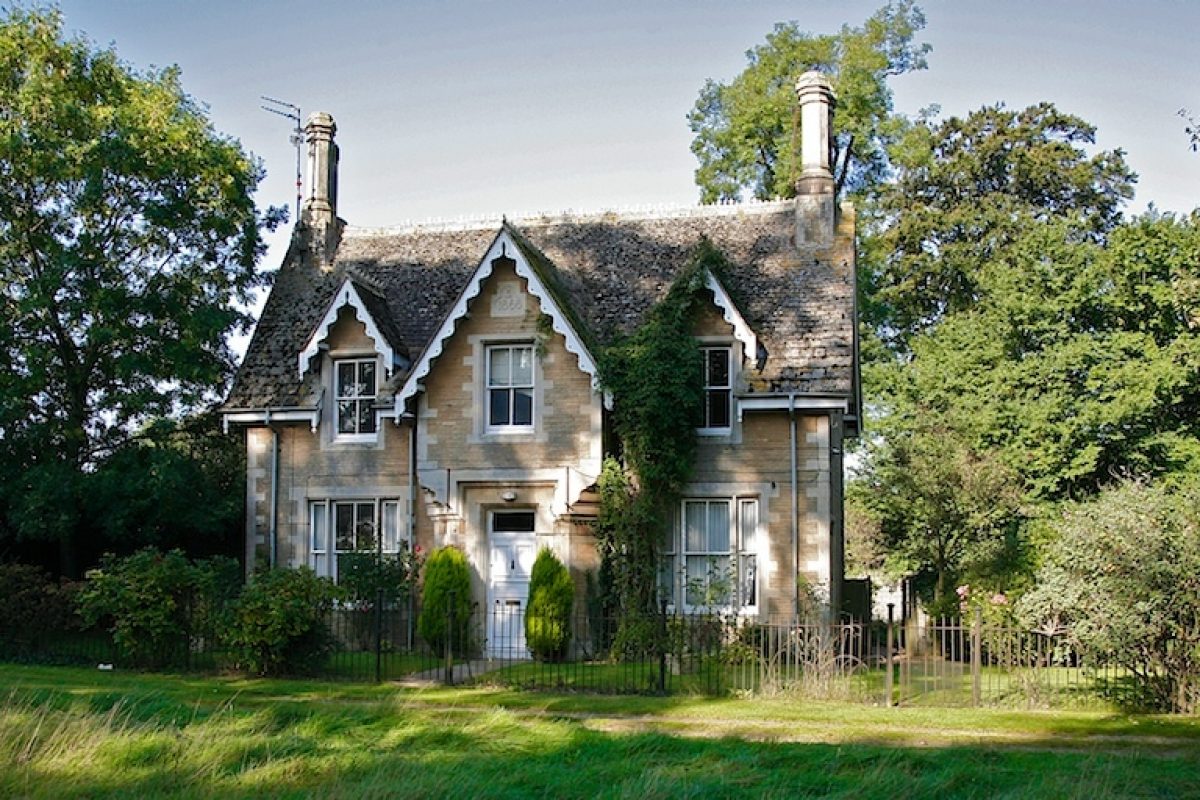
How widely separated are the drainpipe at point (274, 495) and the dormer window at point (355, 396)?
4.92 feet

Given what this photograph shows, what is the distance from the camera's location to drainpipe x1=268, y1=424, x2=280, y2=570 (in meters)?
28.1

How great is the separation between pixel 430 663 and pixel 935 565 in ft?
48.1

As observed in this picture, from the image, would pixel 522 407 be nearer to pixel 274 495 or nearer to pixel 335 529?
pixel 335 529

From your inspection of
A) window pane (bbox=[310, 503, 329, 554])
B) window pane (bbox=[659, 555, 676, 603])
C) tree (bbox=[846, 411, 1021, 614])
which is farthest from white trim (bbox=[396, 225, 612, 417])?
tree (bbox=[846, 411, 1021, 614])

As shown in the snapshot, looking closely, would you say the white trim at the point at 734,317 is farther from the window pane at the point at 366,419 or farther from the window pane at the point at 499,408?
the window pane at the point at 366,419

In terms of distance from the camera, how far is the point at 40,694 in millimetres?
17516

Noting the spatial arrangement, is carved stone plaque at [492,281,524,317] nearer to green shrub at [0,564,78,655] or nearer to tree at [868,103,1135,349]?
green shrub at [0,564,78,655]

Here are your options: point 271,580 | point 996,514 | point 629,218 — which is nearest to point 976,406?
point 996,514

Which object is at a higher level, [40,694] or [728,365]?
[728,365]

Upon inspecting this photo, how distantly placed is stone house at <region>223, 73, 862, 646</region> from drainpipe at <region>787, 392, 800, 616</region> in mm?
42

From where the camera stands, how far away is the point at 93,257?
1164 inches

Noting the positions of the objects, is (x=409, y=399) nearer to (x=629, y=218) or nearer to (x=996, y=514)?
(x=629, y=218)

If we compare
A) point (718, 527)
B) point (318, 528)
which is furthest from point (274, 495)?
point (718, 527)

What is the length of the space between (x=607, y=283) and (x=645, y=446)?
487 cm
